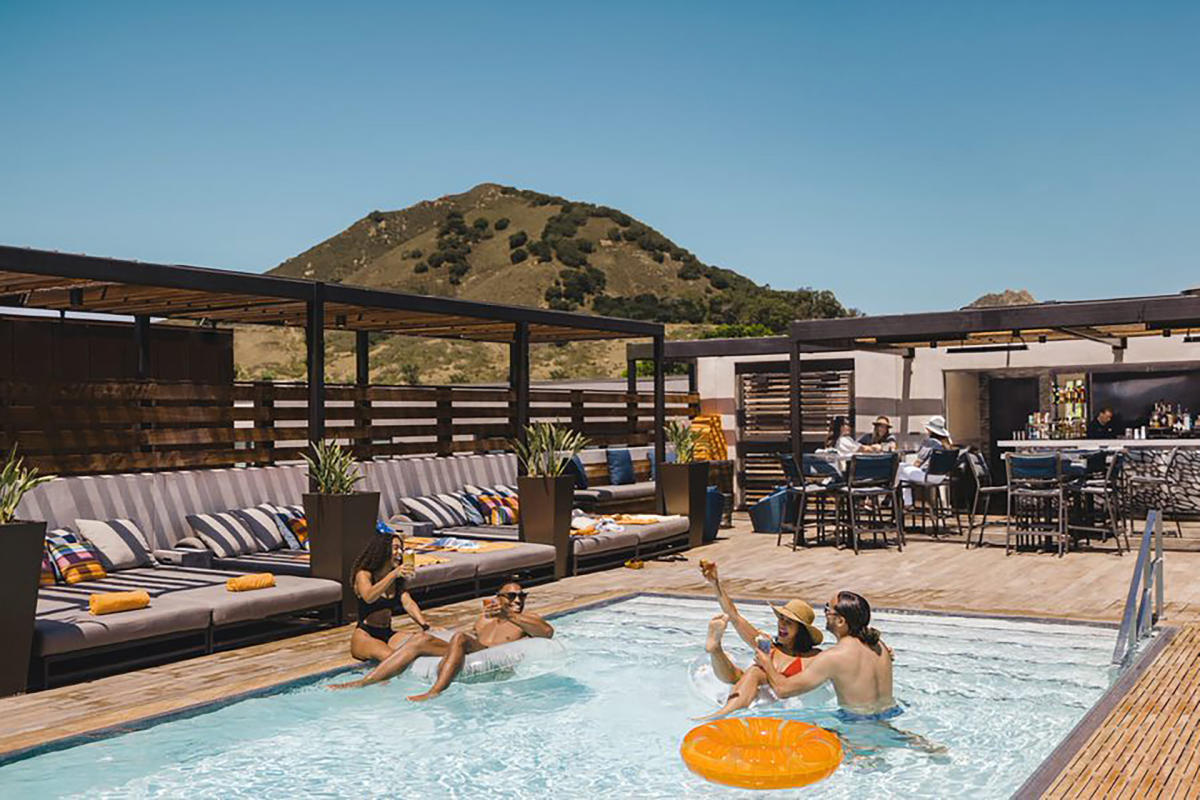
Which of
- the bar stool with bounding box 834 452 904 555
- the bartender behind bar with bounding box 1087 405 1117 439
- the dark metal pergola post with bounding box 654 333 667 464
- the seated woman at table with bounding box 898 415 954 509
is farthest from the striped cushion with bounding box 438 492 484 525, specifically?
the bartender behind bar with bounding box 1087 405 1117 439

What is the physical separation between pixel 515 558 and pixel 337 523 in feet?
6.32

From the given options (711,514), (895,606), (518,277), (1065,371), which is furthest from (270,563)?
(518,277)

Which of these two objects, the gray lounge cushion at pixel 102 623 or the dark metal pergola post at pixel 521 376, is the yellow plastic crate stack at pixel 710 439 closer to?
the dark metal pergola post at pixel 521 376

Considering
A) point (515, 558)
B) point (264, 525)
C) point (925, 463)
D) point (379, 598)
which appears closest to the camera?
point (379, 598)

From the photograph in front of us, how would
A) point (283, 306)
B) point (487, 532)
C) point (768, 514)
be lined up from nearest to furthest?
point (283, 306) < point (487, 532) < point (768, 514)

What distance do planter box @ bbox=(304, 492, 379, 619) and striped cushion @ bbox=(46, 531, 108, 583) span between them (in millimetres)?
1366

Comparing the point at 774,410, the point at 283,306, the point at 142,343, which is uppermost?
the point at 283,306

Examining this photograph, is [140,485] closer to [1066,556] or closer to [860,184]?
[1066,556]

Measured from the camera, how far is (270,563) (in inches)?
318

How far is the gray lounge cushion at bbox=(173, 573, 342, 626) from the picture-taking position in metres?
6.68

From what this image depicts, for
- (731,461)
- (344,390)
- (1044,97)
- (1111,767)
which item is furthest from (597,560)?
(1044,97)

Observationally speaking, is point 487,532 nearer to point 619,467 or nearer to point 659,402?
point 659,402

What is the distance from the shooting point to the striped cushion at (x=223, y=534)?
27.5 ft

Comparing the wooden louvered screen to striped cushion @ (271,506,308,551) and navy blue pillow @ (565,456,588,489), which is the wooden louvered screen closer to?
navy blue pillow @ (565,456,588,489)
